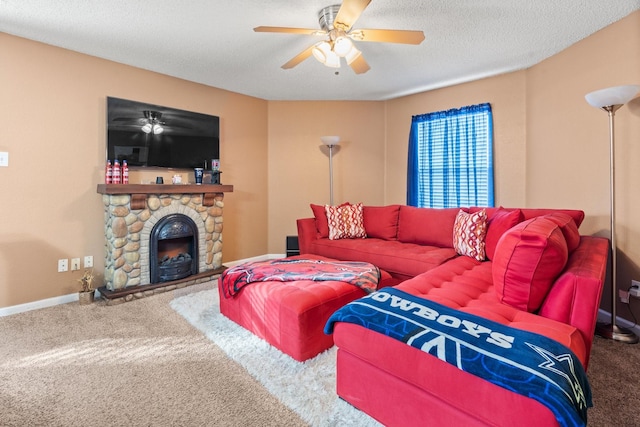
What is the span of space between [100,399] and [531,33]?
13.5 ft

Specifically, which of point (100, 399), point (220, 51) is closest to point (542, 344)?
point (100, 399)

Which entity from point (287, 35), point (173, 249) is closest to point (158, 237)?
point (173, 249)

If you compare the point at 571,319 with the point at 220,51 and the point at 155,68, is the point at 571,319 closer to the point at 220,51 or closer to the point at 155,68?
the point at 220,51

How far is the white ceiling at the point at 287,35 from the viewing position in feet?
7.63

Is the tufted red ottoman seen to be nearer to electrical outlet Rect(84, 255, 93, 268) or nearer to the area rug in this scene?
the area rug

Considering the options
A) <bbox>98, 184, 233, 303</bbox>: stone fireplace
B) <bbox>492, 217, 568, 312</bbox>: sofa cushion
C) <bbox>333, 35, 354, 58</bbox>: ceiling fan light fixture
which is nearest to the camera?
<bbox>492, 217, 568, 312</bbox>: sofa cushion

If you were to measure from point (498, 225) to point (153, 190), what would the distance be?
3.39 m

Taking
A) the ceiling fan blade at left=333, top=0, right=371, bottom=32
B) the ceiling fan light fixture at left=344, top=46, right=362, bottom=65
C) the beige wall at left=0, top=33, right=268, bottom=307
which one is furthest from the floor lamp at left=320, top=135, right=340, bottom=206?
the ceiling fan blade at left=333, top=0, right=371, bottom=32

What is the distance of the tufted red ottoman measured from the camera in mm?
1901

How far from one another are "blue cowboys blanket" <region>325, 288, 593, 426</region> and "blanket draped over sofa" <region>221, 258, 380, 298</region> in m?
0.71

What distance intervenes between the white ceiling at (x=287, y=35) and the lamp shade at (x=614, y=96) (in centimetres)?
67

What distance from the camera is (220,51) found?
10.0 ft

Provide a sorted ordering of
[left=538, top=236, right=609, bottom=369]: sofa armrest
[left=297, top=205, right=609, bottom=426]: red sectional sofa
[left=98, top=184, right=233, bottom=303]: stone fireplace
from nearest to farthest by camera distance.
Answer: [left=297, top=205, right=609, bottom=426]: red sectional sofa < [left=538, top=236, right=609, bottom=369]: sofa armrest < [left=98, top=184, right=233, bottom=303]: stone fireplace

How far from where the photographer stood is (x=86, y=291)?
296 cm
